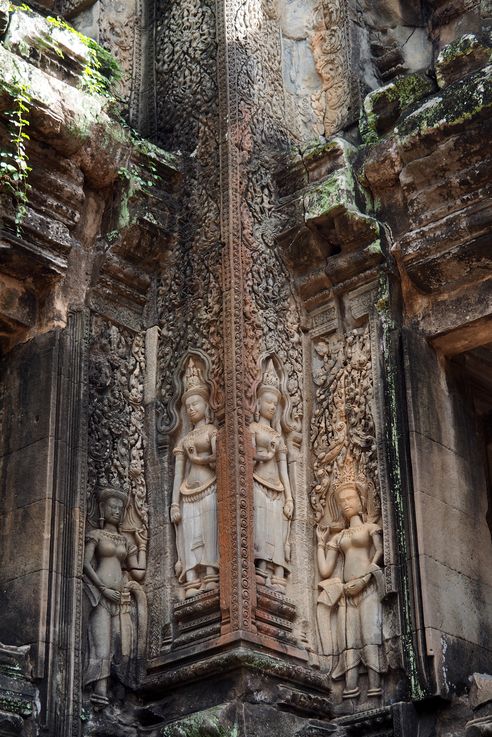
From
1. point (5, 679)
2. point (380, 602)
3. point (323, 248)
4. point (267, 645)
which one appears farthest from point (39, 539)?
point (323, 248)

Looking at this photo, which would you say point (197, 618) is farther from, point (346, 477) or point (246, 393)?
point (246, 393)

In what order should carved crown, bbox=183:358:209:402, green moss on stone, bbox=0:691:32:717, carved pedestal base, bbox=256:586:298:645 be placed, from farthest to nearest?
1. carved crown, bbox=183:358:209:402
2. carved pedestal base, bbox=256:586:298:645
3. green moss on stone, bbox=0:691:32:717

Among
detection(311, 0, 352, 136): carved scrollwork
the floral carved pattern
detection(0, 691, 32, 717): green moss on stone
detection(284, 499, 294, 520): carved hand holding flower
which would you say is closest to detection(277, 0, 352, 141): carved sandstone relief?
detection(311, 0, 352, 136): carved scrollwork

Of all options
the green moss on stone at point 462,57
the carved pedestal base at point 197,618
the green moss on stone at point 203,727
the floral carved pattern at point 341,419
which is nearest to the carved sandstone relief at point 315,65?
the green moss on stone at point 462,57

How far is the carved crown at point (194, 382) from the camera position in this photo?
1260 cm

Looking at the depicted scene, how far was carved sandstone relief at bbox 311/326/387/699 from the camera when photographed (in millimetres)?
11617

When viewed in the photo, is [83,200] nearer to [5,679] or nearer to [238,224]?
[238,224]

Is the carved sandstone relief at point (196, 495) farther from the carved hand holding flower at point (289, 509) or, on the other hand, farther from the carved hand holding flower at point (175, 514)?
the carved hand holding flower at point (289, 509)

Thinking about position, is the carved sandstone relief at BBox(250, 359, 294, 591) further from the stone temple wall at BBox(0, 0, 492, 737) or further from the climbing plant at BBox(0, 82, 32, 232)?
the climbing plant at BBox(0, 82, 32, 232)

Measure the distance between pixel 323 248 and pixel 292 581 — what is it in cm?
301

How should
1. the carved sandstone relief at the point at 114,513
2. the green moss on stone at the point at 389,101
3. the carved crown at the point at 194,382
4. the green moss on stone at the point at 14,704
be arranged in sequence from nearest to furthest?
1. the green moss on stone at the point at 14,704
2. the carved sandstone relief at the point at 114,513
3. the carved crown at the point at 194,382
4. the green moss on stone at the point at 389,101

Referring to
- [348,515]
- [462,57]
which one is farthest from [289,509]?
[462,57]

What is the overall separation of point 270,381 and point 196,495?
3.92 ft

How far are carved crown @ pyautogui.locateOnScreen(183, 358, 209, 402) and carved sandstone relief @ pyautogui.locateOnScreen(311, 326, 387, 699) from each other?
1.00 meters
